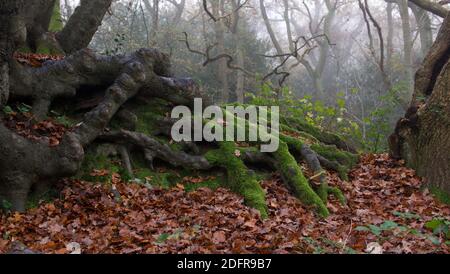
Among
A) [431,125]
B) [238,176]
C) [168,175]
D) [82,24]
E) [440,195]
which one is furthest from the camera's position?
[82,24]

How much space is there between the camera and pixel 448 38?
25.8ft

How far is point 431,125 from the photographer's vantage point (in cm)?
703

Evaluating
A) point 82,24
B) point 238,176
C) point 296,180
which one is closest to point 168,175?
point 238,176

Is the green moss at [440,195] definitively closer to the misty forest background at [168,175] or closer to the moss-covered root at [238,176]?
the misty forest background at [168,175]

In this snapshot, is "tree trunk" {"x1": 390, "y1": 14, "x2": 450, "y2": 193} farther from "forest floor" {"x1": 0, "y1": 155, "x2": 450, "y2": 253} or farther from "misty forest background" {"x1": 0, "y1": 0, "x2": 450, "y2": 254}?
"forest floor" {"x1": 0, "y1": 155, "x2": 450, "y2": 253}

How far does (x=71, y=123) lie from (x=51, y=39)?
260 centimetres

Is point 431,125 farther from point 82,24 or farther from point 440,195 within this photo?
point 82,24

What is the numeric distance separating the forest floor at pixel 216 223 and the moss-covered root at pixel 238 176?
0.52 feet

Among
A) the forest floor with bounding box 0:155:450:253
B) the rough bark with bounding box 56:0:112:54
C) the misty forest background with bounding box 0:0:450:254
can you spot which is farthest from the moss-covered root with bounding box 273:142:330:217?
the rough bark with bounding box 56:0:112:54

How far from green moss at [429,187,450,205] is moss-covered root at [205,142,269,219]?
9.00 ft

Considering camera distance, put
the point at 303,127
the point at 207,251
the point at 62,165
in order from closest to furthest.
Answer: the point at 207,251 < the point at 62,165 < the point at 303,127

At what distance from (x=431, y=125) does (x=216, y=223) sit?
168 inches
